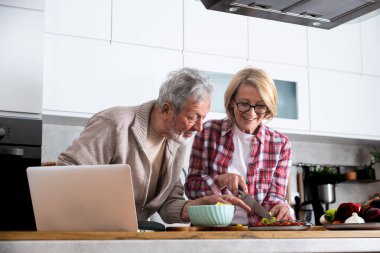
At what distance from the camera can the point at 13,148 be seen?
2873 mm

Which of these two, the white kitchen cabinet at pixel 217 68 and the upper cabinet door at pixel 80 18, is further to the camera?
the white kitchen cabinet at pixel 217 68

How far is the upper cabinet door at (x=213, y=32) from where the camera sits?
3.63 metres

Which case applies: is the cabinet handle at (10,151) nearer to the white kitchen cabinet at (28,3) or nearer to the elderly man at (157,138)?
the white kitchen cabinet at (28,3)

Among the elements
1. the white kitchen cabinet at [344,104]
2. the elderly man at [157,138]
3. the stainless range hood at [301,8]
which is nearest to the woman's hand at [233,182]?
the elderly man at [157,138]

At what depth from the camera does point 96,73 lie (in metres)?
3.32

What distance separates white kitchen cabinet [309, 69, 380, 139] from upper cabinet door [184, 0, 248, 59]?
1.89 ft

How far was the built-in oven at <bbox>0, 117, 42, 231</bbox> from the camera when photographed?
2861mm

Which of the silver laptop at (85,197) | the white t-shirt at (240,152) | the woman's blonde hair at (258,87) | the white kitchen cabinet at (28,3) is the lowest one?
the silver laptop at (85,197)

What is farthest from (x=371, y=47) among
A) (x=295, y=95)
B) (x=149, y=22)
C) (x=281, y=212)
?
(x=281, y=212)

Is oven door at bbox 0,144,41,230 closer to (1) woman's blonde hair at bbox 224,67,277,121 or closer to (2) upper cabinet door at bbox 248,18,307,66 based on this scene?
(1) woman's blonde hair at bbox 224,67,277,121

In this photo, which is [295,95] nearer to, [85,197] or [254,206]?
[254,206]

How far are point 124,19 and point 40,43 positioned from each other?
593 millimetres

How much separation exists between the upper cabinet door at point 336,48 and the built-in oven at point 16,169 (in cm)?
198

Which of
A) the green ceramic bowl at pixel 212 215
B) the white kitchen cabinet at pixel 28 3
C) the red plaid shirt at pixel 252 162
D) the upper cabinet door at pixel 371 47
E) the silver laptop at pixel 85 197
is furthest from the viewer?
the upper cabinet door at pixel 371 47
